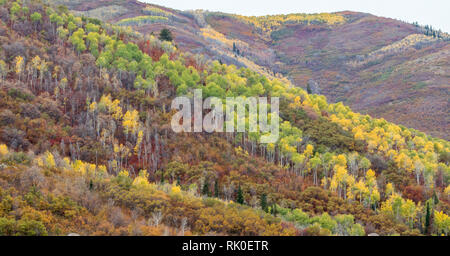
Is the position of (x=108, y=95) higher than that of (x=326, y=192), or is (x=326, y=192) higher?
(x=108, y=95)

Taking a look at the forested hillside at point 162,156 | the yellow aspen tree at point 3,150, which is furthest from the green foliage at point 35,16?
the yellow aspen tree at point 3,150

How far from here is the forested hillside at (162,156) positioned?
4294 centimetres

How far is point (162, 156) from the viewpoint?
255 ft

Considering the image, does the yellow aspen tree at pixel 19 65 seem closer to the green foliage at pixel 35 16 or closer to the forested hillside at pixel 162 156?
the forested hillside at pixel 162 156

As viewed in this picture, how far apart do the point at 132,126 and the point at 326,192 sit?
38239 mm

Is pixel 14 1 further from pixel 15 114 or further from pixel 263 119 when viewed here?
pixel 263 119

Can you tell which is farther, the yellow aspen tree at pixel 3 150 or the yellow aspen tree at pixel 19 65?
the yellow aspen tree at pixel 19 65

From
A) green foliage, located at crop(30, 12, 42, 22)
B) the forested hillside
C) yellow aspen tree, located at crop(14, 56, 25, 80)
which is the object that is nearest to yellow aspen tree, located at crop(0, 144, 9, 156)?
the forested hillside

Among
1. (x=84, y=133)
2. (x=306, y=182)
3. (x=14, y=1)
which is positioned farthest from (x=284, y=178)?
(x=14, y=1)

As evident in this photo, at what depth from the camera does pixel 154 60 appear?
106 metres

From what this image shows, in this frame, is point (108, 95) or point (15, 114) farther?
point (108, 95)

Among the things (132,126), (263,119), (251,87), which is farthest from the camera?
(251,87)

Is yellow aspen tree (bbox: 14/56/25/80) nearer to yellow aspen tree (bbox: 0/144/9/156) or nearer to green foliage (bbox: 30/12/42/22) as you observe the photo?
green foliage (bbox: 30/12/42/22)
